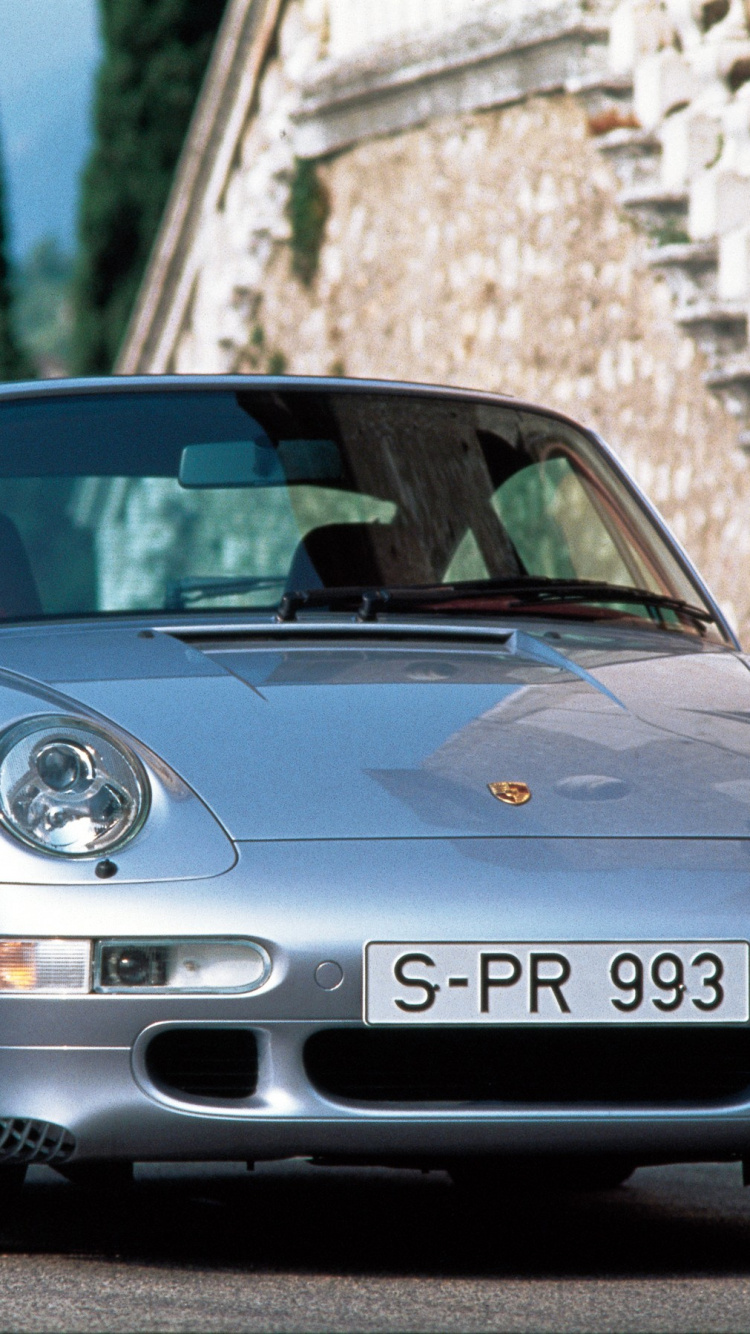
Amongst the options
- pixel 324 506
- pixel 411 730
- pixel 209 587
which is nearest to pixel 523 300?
pixel 324 506

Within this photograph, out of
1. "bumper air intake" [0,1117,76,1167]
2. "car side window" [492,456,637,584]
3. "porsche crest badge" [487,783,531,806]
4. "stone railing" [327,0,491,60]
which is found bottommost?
"bumper air intake" [0,1117,76,1167]

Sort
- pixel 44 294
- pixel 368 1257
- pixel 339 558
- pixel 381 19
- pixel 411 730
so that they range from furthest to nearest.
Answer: pixel 44 294, pixel 381 19, pixel 339 558, pixel 368 1257, pixel 411 730

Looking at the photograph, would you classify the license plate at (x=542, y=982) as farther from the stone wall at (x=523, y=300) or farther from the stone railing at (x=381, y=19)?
the stone railing at (x=381, y=19)

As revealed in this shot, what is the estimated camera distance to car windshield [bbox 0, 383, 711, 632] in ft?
13.4

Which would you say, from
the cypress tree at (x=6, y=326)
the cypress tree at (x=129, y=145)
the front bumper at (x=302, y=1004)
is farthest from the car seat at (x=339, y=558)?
the cypress tree at (x=129, y=145)

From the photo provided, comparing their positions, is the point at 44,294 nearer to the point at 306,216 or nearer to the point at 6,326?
the point at 6,326

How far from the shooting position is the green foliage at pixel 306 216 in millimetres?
14070

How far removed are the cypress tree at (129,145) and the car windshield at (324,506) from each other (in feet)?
61.2

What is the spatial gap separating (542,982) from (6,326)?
59.2 feet

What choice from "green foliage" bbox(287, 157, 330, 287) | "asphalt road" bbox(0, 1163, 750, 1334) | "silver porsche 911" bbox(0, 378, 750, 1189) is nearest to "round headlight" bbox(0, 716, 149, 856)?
"silver porsche 911" bbox(0, 378, 750, 1189)

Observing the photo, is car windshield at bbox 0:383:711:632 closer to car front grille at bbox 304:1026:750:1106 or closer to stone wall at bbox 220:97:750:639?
car front grille at bbox 304:1026:750:1106

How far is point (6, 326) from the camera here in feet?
66.4

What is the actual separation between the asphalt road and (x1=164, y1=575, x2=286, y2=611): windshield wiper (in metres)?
1.12

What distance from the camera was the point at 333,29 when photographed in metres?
13.9
